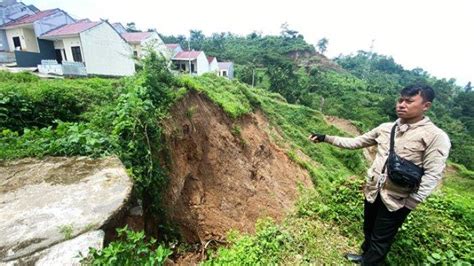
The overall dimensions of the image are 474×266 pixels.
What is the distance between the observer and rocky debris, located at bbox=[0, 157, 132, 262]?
79.0 inches

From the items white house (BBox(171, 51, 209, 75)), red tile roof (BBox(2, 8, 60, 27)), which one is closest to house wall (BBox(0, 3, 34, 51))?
red tile roof (BBox(2, 8, 60, 27))

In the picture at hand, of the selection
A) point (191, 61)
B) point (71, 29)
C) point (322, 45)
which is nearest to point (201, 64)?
point (191, 61)

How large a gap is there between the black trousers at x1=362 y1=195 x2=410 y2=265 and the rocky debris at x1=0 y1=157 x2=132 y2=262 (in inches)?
93.7

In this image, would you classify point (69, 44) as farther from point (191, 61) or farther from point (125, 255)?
point (125, 255)

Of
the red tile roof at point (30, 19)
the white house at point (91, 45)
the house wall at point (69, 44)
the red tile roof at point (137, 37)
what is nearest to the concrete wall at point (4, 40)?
the red tile roof at point (30, 19)

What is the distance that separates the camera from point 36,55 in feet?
54.5

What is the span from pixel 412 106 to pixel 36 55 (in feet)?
66.7

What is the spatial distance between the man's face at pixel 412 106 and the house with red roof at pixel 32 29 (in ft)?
70.9

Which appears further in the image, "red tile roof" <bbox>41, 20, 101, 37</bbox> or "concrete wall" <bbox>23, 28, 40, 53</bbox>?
"concrete wall" <bbox>23, 28, 40, 53</bbox>

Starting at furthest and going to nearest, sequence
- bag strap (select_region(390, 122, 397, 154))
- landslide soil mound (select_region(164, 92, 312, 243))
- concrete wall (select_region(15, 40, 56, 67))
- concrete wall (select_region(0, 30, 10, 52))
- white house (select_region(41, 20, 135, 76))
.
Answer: concrete wall (select_region(0, 30, 10, 52)), white house (select_region(41, 20, 135, 76)), concrete wall (select_region(15, 40, 56, 67)), landslide soil mound (select_region(164, 92, 312, 243)), bag strap (select_region(390, 122, 397, 154))

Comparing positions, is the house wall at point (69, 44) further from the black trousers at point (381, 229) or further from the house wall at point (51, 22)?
the black trousers at point (381, 229)

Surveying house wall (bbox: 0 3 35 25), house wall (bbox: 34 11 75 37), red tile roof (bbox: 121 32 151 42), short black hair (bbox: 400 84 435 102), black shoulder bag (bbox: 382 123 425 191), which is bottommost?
black shoulder bag (bbox: 382 123 425 191)

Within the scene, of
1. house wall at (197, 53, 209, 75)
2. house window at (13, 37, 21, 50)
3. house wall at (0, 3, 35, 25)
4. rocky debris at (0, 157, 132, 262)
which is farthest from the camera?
house wall at (197, 53, 209, 75)

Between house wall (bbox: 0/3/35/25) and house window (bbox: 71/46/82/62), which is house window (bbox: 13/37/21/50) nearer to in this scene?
house wall (bbox: 0/3/35/25)
